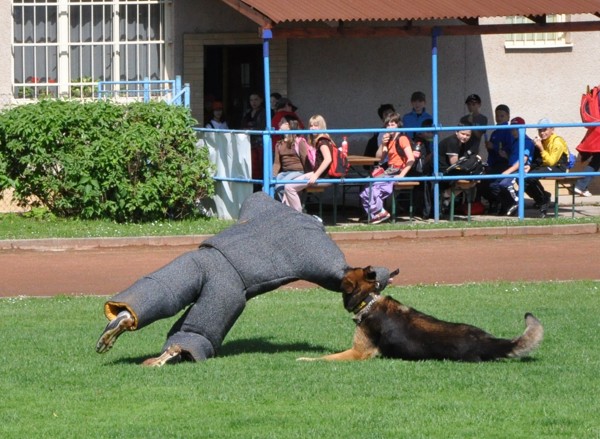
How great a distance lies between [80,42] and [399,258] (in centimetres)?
873

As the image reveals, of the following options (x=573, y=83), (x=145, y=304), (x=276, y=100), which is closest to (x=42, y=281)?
(x=145, y=304)

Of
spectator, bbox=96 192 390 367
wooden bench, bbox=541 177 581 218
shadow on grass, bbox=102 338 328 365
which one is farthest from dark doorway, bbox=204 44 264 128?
spectator, bbox=96 192 390 367

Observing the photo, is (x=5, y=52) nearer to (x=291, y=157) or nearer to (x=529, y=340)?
(x=291, y=157)

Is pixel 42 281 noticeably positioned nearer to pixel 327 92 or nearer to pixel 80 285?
pixel 80 285

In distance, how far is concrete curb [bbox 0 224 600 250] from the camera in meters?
17.0

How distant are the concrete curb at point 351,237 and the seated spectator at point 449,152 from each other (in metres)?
1.62

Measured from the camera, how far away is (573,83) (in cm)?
2291

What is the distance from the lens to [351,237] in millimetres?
17531

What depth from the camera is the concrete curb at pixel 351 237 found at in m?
17.0

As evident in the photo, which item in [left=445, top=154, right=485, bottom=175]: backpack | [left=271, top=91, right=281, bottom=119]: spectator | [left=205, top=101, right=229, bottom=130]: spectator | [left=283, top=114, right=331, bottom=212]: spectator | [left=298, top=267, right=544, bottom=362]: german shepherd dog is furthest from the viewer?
[left=205, top=101, right=229, bottom=130]: spectator

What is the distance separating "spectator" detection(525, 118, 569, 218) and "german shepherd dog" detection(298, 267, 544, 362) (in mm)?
10816

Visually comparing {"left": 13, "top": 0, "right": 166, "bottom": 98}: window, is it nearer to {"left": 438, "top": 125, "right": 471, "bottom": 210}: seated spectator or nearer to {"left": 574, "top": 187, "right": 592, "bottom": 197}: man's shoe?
{"left": 438, "top": 125, "right": 471, "bottom": 210}: seated spectator

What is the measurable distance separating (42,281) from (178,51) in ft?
28.3

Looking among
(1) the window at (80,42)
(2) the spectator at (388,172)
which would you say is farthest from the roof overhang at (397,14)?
(1) the window at (80,42)
